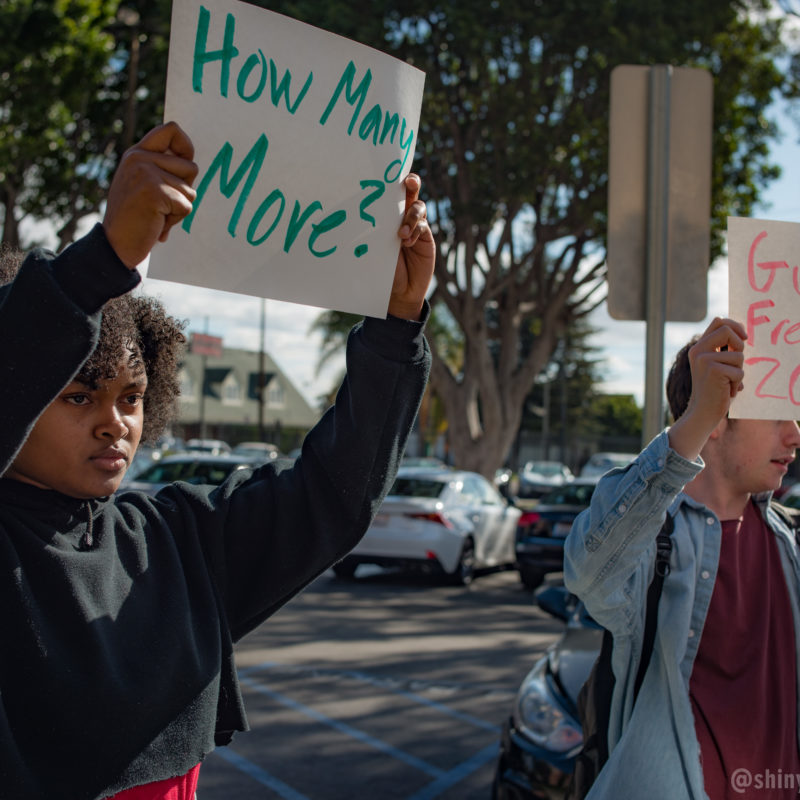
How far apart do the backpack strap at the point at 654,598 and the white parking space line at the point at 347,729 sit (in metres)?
3.20

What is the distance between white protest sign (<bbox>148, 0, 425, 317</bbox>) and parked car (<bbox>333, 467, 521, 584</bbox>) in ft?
30.6

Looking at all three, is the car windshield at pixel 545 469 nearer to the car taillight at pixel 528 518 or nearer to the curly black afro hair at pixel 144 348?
the car taillight at pixel 528 518

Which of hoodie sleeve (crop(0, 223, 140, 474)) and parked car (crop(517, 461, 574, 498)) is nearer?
hoodie sleeve (crop(0, 223, 140, 474))

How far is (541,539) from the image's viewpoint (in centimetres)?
1159

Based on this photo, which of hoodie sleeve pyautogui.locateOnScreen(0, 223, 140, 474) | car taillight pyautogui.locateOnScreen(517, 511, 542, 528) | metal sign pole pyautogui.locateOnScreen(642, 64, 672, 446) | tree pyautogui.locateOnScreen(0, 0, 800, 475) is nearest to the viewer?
hoodie sleeve pyautogui.locateOnScreen(0, 223, 140, 474)

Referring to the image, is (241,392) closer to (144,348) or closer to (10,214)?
(10,214)

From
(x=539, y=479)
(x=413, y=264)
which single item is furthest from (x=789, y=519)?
(x=539, y=479)

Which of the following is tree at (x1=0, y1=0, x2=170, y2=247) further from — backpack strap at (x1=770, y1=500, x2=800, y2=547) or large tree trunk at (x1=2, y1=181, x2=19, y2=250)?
backpack strap at (x1=770, y1=500, x2=800, y2=547)

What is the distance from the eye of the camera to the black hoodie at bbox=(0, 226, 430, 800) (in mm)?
1298

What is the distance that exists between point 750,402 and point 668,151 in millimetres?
1744

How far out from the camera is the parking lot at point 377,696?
16.1ft

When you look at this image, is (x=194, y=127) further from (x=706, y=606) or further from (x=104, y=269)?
(x=706, y=606)

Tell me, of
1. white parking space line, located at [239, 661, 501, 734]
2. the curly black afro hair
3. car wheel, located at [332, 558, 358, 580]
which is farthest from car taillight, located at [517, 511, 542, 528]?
the curly black afro hair

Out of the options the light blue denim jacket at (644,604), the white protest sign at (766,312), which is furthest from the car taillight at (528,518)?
the white protest sign at (766,312)
